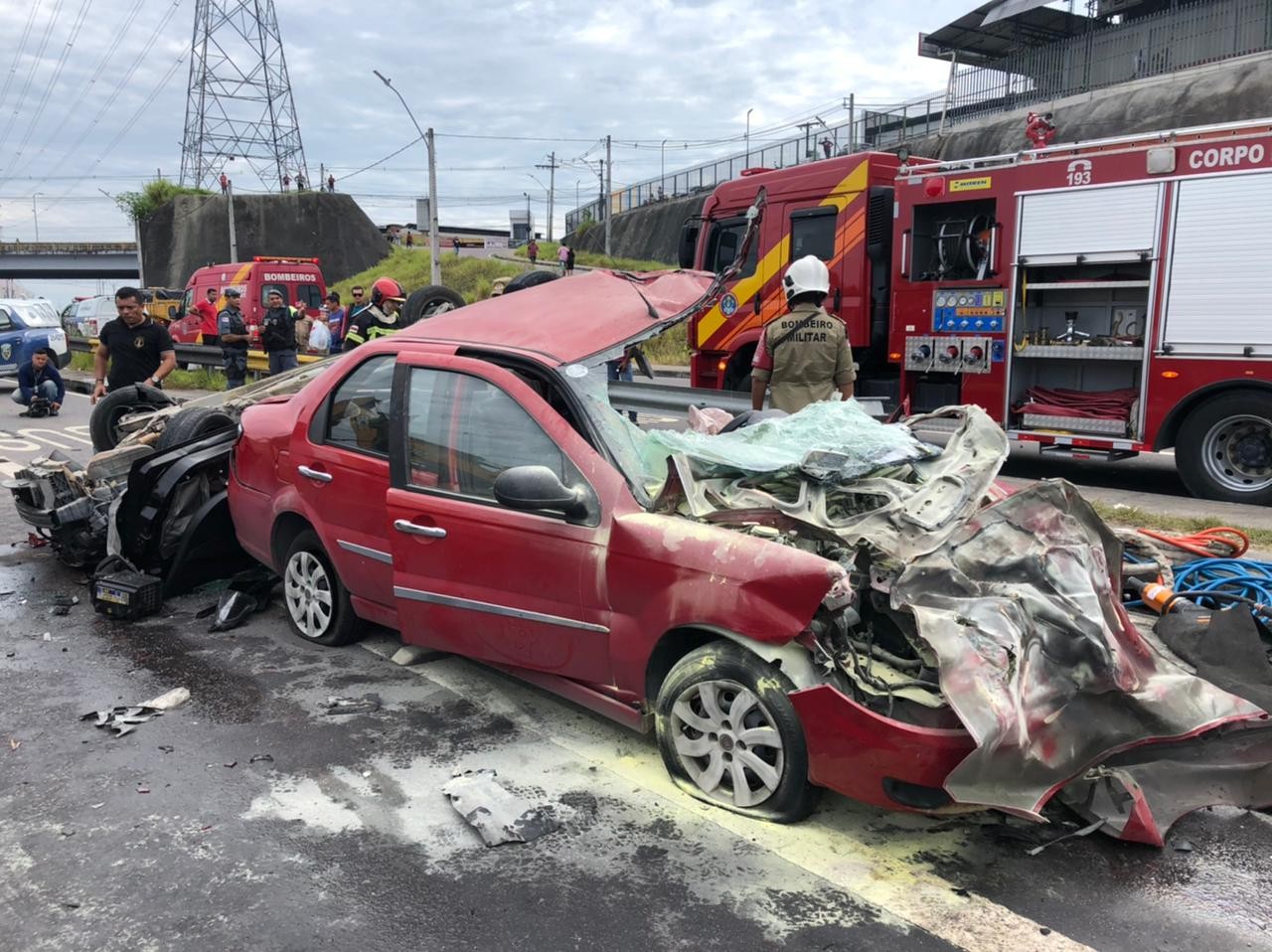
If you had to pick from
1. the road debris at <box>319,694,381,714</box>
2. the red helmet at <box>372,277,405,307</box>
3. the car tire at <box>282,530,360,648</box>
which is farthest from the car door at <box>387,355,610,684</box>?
the red helmet at <box>372,277,405,307</box>

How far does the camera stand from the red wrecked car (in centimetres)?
285

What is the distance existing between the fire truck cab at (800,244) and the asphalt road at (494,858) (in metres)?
7.02

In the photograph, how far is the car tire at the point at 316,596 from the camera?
475 cm

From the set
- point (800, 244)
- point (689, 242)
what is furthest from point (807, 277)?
point (689, 242)

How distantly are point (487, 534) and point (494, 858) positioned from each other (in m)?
1.23

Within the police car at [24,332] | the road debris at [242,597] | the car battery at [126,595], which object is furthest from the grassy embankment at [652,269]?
the police car at [24,332]

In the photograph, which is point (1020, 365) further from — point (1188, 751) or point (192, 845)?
point (192, 845)

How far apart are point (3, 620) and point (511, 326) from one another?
3.68 m

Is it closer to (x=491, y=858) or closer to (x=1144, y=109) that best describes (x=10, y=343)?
(x=491, y=858)

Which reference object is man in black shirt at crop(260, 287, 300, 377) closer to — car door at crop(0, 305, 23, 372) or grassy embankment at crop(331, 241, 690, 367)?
car door at crop(0, 305, 23, 372)

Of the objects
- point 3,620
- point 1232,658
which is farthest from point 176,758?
point 1232,658

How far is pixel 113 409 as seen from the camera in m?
7.35

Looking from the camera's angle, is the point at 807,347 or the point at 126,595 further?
the point at 807,347

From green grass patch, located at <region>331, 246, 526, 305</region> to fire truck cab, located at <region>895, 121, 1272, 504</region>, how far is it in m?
28.4
